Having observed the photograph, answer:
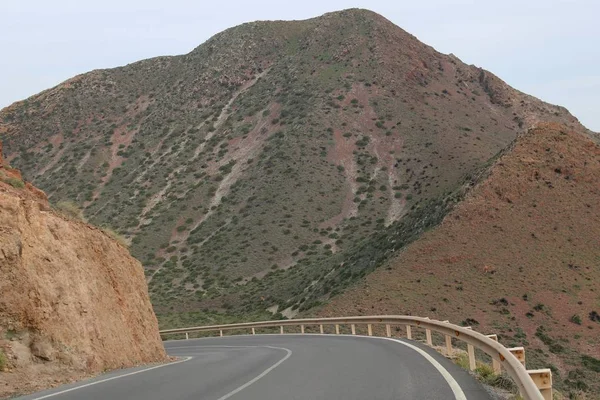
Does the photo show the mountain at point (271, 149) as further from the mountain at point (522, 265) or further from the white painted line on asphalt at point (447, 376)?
the white painted line on asphalt at point (447, 376)

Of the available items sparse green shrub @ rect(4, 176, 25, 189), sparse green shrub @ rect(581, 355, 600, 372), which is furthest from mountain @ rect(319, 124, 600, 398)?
sparse green shrub @ rect(4, 176, 25, 189)

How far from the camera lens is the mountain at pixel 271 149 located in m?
66.3

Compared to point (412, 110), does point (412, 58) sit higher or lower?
higher

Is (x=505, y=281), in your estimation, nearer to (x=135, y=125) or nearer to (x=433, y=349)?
(x=433, y=349)

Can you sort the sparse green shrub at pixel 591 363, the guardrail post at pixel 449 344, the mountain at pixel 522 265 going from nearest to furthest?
1. the guardrail post at pixel 449 344
2. the sparse green shrub at pixel 591 363
3. the mountain at pixel 522 265

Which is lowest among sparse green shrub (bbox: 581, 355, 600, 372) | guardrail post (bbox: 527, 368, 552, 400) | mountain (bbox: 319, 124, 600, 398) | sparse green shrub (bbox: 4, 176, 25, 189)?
sparse green shrub (bbox: 581, 355, 600, 372)

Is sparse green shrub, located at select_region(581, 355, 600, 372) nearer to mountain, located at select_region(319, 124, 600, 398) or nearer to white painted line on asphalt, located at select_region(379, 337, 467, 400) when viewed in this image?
mountain, located at select_region(319, 124, 600, 398)

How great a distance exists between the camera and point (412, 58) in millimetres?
98438

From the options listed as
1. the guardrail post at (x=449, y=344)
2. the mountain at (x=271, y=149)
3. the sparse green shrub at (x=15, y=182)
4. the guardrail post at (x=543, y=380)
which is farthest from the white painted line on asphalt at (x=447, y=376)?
the mountain at (x=271, y=149)

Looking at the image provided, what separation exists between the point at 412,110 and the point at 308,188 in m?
20.3

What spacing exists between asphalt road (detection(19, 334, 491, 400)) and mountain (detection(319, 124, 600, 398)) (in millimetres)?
17536

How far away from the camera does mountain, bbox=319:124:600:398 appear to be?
38062 mm

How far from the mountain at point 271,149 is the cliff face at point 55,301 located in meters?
31.1

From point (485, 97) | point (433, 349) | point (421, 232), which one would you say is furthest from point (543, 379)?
point (485, 97)
